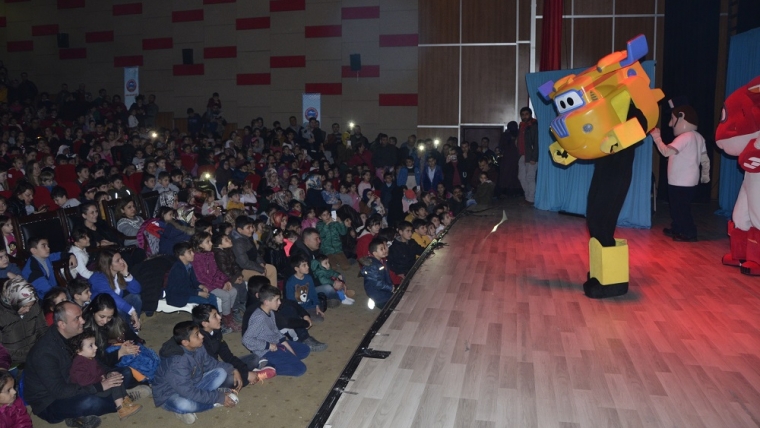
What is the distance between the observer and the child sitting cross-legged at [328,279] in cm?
642

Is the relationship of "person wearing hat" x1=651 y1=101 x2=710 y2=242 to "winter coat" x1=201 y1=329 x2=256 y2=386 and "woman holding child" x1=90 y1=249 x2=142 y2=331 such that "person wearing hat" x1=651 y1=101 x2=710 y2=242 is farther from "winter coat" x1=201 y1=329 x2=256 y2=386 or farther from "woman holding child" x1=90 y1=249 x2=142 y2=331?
"woman holding child" x1=90 y1=249 x2=142 y2=331

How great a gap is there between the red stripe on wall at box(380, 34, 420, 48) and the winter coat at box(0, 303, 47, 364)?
35.2 ft

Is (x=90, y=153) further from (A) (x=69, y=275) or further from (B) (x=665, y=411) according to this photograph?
(B) (x=665, y=411)

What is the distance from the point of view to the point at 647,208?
27.7 ft

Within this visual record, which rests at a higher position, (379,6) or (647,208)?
(379,6)

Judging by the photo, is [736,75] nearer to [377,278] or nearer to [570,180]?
[570,180]

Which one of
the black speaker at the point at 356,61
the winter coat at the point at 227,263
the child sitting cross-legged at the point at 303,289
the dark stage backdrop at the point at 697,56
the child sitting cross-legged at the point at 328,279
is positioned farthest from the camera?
the black speaker at the point at 356,61

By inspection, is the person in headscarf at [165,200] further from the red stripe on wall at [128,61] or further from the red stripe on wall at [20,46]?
the red stripe on wall at [20,46]

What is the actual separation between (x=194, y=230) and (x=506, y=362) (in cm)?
351

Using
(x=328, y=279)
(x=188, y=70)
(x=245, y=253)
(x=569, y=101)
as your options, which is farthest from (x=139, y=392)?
(x=188, y=70)

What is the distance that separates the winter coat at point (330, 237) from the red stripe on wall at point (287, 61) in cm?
789

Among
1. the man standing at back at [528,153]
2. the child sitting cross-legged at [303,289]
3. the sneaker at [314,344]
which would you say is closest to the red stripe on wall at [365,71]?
the man standing at back at [528,153]

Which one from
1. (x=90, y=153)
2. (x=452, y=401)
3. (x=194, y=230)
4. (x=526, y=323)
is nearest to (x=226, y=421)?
(x=452, y=401)

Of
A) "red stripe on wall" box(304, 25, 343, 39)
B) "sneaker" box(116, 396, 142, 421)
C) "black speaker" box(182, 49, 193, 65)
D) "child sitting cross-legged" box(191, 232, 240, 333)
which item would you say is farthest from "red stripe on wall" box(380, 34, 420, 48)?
"sneaker" box(116, 396, 142, 421)
